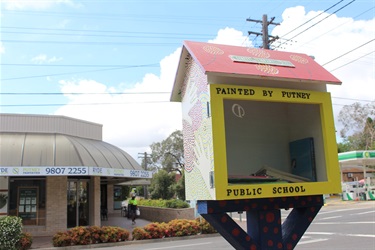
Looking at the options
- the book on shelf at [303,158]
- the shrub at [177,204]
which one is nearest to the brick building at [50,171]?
the shrub at [177,204]

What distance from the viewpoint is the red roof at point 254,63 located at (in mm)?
2947

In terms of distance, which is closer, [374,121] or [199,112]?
[199,112]

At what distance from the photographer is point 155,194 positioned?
129 ft

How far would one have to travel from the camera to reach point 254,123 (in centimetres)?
375

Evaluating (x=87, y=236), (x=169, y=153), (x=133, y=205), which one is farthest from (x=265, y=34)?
(x=169, y=153)

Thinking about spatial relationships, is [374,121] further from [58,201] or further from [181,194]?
[58,201]

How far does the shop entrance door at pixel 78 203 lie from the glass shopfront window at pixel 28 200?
49.6 inches

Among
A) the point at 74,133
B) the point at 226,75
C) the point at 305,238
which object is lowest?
the point at 305,238

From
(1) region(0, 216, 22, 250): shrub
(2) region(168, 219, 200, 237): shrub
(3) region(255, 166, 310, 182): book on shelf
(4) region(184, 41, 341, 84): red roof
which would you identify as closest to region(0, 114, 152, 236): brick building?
(1) region(0, 216, 22, 250): shrub

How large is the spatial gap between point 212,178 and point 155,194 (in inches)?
1467

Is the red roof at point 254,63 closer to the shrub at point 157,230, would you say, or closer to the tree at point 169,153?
the shrub at point 157,230

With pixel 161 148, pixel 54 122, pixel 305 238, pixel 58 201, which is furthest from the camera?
pixel 161 148

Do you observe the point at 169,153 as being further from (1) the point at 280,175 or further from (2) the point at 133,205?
(1) the point at 280,175

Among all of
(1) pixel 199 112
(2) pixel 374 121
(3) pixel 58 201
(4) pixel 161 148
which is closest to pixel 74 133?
(3) pixel 58 201
